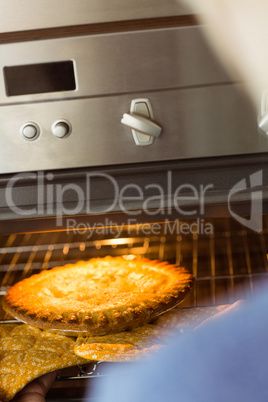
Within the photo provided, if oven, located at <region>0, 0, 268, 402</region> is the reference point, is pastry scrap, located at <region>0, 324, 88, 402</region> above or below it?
below

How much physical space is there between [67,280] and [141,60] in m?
0.54

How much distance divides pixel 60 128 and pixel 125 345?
402 mm

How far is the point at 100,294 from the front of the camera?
3.81ft

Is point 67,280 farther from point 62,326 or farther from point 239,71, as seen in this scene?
point 239,71

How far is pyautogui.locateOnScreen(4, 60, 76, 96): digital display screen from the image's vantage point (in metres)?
0.95

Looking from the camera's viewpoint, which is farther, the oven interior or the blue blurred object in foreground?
the oven interior

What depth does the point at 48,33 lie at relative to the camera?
943 mm

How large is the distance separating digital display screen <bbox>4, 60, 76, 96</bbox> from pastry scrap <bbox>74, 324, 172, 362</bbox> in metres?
0.45

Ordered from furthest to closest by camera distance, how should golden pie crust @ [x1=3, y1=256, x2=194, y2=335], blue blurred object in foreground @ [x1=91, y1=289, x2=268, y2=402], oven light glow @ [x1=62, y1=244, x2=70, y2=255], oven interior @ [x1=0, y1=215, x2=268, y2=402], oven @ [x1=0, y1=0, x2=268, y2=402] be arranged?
oven light glow @ [x1=62, y1=244, x2=70, y2=255]
oven interior @ [x1=0, y1=215, x2=268, y2=402]
golden pie crust @ [x1=3, y1=256, x2=194, y2=335]
oven @ [x1=0, y1=0, x2=268, y2=402]
blue blurred object in foreground @ [x1=91, y1=289, x2=268, y2=402]

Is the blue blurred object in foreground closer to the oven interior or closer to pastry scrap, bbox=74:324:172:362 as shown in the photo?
pastry scrap, bbox=74:324:172:362

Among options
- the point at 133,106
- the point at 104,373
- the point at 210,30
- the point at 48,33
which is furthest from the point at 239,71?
the point at 104,373

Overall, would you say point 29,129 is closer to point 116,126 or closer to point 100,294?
point 116,126

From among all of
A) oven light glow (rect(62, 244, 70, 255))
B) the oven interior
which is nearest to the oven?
the oven interior

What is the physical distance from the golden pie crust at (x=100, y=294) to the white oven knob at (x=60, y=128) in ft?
1.14
